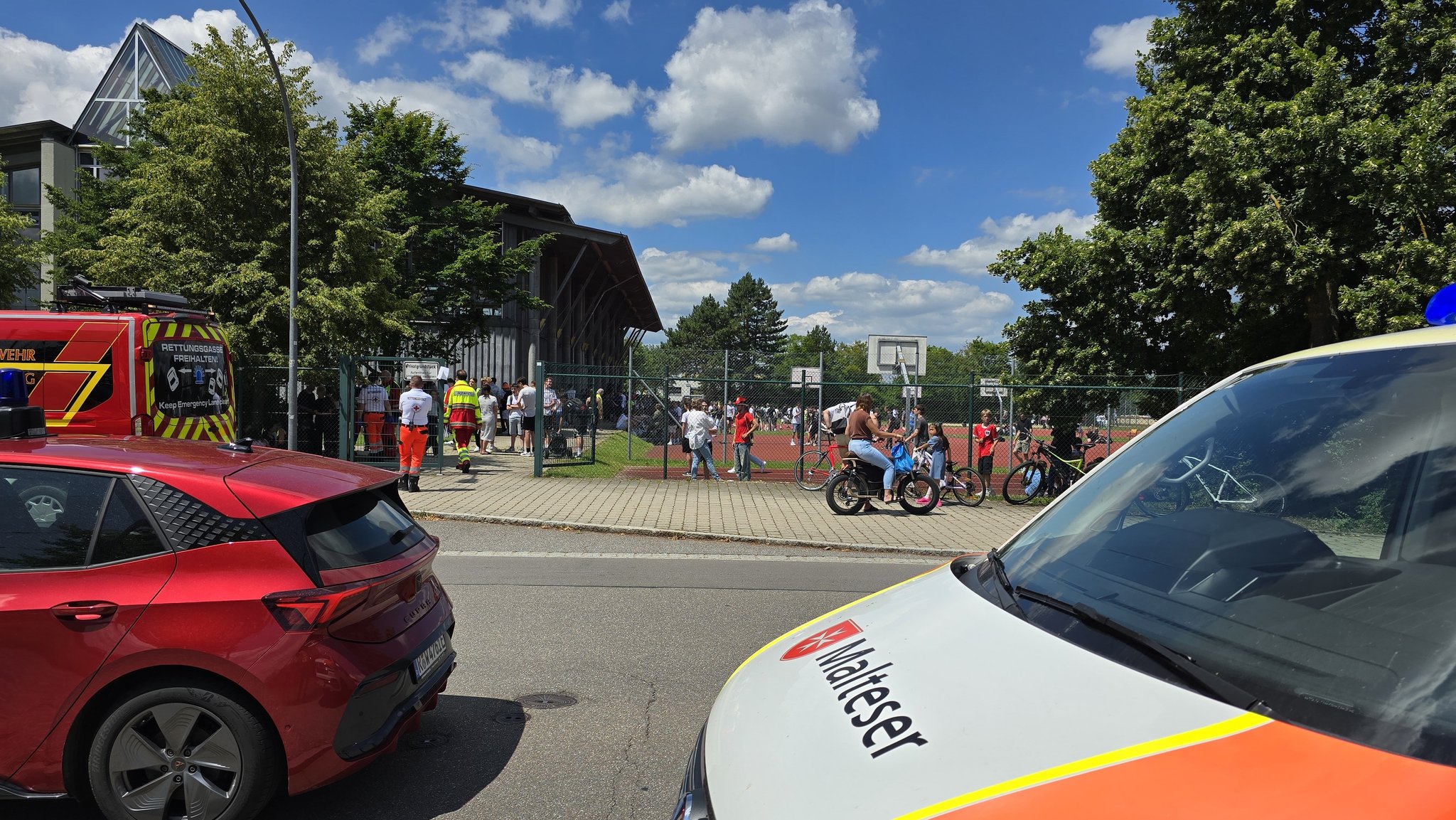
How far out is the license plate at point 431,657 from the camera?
359 cm

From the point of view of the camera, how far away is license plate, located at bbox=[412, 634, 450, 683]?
3.59m

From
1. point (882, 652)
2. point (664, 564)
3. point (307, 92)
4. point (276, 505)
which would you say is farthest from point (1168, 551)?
point (307, 92)

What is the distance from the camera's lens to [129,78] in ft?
128

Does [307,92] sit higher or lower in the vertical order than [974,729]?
higher

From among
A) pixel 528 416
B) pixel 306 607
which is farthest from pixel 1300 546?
pixel 528 416

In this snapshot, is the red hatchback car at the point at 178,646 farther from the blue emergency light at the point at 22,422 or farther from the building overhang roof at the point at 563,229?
the building overhang roof at the point at 563,229

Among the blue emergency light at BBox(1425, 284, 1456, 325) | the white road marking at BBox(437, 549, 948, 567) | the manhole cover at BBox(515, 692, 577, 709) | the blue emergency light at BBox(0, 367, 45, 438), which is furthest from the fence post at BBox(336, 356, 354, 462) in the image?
the blue emergency light at BBox(1425, 284, 1456, 325)

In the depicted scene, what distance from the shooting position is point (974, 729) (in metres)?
1.58

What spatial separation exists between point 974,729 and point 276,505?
2937 millimetres

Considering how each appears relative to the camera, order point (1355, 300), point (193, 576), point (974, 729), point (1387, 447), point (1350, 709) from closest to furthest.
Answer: point (1350, 709)
point (974, 729)
point (1387, 447)
point (193, 576)
point (1355, 300)

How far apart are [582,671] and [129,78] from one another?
46.1 metres

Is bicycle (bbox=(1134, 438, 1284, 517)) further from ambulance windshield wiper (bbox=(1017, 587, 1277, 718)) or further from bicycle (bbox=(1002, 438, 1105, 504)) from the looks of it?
bicycle (bbox=(1002, 438, 1105, 504))

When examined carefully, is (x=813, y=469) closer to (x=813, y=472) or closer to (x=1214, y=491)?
(x=813, y=472)

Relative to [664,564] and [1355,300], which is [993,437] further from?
[664,564]
